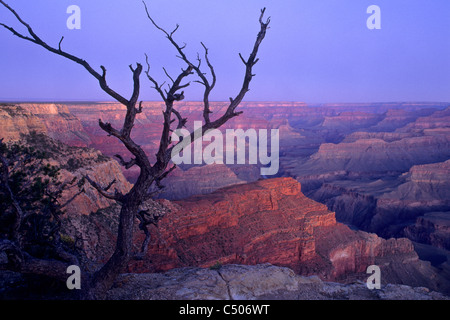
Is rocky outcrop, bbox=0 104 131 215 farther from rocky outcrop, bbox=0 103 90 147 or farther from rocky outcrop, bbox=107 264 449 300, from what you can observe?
rocky outcrop, bbox=0 103 90 147

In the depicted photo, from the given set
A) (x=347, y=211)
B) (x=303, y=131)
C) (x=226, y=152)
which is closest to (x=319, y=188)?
(x=347, y=211)

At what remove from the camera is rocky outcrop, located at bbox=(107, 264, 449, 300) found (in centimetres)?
704

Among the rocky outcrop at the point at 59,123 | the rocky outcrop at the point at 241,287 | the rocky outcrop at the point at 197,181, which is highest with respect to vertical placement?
the rocky outcrop at the point at 59,123

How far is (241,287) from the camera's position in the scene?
749 cm

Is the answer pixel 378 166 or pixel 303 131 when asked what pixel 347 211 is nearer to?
pixel 378 166

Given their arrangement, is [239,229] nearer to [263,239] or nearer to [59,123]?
[263,239]

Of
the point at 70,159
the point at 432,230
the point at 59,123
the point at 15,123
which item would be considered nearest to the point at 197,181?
the point at 59,123

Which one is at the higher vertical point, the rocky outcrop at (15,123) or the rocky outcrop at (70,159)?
the rocky outcrop at (15,123)

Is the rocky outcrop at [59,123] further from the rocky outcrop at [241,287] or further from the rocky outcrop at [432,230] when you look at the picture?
the rocky outcrop at [432,230]

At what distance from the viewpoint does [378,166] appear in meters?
95.0

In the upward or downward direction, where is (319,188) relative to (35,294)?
downward

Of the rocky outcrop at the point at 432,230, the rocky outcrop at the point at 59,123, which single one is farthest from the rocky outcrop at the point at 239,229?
the rocky outcrop at the point at 59,123

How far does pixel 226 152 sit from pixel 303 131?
86069 millimetres

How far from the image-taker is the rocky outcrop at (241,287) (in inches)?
277
